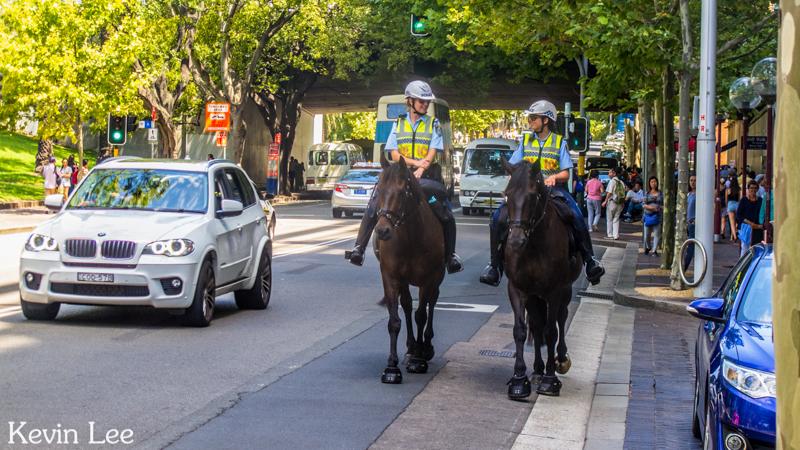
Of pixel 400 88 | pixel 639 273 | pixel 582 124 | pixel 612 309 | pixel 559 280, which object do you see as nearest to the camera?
pixel 559 280

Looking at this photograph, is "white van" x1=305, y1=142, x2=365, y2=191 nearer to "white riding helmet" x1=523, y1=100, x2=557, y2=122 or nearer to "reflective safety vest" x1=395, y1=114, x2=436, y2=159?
"reflective safety vest" x1=395, y1=114, x2=436, y2=159

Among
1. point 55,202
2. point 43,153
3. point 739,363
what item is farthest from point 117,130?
point 739,363

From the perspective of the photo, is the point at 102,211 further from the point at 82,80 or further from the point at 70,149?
the point at 70,149

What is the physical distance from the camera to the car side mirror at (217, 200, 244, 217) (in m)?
13.0

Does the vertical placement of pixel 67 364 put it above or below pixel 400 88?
below

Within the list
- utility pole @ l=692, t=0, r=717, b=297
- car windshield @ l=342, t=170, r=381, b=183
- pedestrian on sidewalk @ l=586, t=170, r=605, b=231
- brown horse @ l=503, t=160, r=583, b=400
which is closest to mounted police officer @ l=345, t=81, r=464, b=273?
brown horse @ l=503, t=160, r=583, b=400

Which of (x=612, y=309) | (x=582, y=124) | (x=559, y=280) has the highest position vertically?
(x=582, y=124)

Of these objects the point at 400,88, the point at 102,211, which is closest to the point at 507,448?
the point at 102,211

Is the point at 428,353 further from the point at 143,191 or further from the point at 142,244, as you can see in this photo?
the point at 143,191

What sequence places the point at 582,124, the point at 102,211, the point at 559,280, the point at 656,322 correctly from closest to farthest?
the point at 559,280 < the point at 102,211 < the point at 656,322 < the point at 582,124

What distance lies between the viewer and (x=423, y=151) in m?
10.4

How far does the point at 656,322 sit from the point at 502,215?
20.0 ft

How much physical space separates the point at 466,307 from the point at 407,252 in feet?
19.0

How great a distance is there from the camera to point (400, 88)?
59094mm
